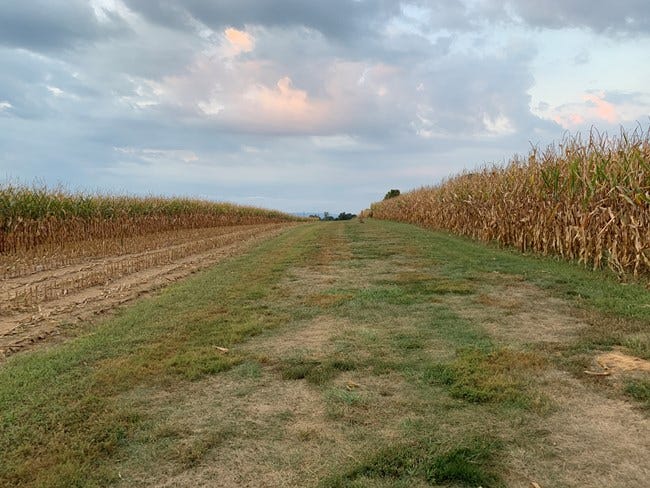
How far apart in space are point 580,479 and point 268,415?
2056 millimetres

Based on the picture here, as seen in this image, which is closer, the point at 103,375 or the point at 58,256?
the point at 103,375

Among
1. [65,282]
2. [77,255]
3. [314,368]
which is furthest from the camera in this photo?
[77,255]

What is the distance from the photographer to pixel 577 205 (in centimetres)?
1150

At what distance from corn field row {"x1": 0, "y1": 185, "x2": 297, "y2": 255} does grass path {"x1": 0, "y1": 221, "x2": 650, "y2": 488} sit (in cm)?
1230

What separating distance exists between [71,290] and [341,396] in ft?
24.6

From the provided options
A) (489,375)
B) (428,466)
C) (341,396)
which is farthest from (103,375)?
(489,375)

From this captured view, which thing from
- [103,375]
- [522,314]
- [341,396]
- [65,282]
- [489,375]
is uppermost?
[522,314]

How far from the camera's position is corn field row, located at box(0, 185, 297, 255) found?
17000 millimetres

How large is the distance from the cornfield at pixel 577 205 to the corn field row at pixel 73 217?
49.2 ft

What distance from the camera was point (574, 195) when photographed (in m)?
11.7

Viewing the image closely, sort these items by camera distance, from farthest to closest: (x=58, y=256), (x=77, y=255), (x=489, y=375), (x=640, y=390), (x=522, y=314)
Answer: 1. (x=77, y=255)
2. (x=58, y=256)
3. (x=522, y=314)
4. (x=489, y=375)
5. (x=640, y=390)

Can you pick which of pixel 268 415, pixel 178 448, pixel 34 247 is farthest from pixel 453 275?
pixel 34 247

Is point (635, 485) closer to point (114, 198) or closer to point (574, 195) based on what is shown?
point (574, 195)

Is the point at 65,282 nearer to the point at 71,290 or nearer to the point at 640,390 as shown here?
the point at 71,290
